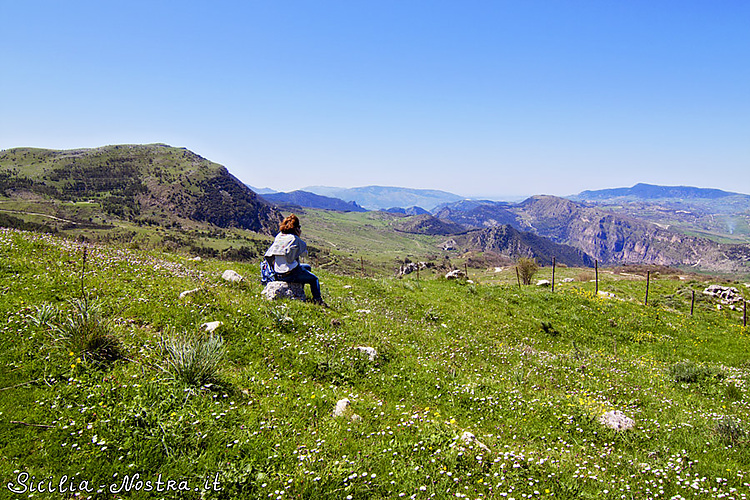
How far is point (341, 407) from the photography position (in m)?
8.26

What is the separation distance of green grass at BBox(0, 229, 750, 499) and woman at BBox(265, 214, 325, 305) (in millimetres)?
1682

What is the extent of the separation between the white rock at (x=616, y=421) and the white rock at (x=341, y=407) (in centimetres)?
640

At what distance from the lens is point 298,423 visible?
754 centimetres

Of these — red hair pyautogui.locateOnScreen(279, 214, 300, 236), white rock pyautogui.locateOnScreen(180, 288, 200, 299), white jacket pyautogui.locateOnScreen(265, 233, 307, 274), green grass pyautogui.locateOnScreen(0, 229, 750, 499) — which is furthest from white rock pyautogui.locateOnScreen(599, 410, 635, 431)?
white rock pyautogui.locateOnScreen(180, 288, 200, 299)

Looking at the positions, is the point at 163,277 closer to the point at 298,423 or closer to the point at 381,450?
the point at 298,423

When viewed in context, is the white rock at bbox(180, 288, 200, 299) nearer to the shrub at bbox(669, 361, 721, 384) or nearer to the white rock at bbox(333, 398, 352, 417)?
the white rock at bbox(333, 398, 352, 417)

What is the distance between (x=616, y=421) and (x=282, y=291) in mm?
11849

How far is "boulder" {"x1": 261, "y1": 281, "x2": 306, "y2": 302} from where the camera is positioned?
48.0 ft

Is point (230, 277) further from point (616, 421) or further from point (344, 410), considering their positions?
point (616, 421)

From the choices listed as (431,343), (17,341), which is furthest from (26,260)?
(431,343)

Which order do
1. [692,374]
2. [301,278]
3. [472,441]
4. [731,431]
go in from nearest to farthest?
1. [472,441]
2. [731,431]
3. [692,374]
4. [301,278]

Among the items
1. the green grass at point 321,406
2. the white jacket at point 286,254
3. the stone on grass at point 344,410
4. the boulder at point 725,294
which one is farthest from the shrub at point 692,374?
the boulder at point 725,294

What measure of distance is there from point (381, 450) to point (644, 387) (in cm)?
1070

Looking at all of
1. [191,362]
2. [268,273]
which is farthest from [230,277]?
[191,362]
